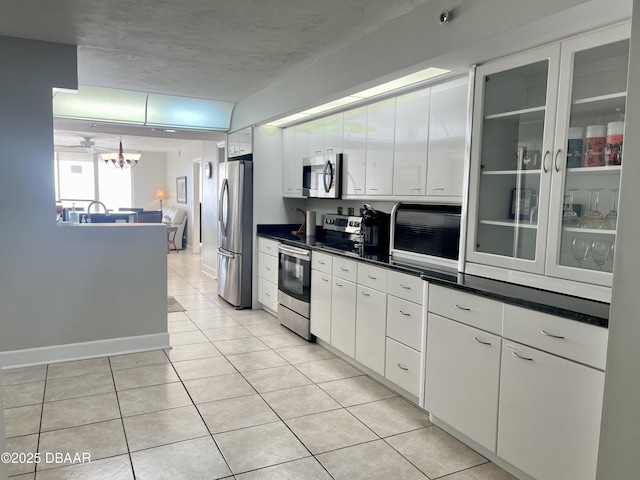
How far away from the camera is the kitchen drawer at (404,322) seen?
296cm

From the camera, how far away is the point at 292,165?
5340mm

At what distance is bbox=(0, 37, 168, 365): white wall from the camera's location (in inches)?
138

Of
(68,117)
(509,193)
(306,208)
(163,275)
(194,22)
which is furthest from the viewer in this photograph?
(306,208)

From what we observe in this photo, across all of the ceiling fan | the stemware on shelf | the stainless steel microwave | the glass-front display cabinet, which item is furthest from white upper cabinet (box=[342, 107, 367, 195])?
the ceiling fan

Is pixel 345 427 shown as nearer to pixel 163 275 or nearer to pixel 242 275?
pixel 163 275

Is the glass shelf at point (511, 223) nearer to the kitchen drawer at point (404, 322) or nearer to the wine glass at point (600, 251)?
the wine glass at point (600, 251)

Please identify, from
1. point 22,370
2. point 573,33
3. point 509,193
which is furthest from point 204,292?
point 573,33

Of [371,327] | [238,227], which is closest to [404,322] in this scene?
[371,327]

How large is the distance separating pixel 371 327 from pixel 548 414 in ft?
4.95

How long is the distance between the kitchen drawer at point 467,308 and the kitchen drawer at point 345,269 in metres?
0.95

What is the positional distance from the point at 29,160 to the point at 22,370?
158 cm

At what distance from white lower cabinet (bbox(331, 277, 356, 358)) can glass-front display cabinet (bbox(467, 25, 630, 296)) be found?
3.93ft

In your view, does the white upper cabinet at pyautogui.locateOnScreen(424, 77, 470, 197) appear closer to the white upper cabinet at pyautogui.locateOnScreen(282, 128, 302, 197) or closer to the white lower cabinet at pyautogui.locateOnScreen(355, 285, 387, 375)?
the white lower cabinet at pyautogui.locateOnScreen(355, 285, 387, 375)

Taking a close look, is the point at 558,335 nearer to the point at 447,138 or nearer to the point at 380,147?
the point at 447,138
